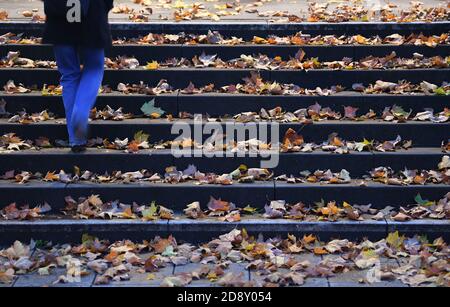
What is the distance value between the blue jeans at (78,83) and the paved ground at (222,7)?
205cm

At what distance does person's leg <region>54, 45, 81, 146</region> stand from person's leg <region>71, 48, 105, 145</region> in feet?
0.24

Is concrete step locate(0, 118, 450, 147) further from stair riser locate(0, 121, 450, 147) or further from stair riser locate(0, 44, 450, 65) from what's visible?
stair riser locate(0, 44, 450, 65)

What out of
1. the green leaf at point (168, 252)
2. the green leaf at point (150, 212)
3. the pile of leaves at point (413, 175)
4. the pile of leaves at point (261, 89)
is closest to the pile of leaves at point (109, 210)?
the green leaf at point (150, 212)

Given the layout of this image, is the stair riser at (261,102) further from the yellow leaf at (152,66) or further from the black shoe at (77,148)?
the black shoe at (77,148)

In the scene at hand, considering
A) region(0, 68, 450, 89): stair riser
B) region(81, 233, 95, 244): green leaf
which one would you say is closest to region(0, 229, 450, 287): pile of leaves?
region(81, 233, 95, 244): green leaf

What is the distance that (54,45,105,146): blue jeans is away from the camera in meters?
7.78

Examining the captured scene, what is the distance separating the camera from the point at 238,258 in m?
6.84

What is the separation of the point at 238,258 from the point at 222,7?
4.44 meters

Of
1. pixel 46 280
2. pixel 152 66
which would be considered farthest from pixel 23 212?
pixel 152 66

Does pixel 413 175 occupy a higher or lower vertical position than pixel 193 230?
higher

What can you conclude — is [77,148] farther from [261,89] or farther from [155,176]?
[261,89]

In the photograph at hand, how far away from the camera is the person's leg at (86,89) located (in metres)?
7.77
